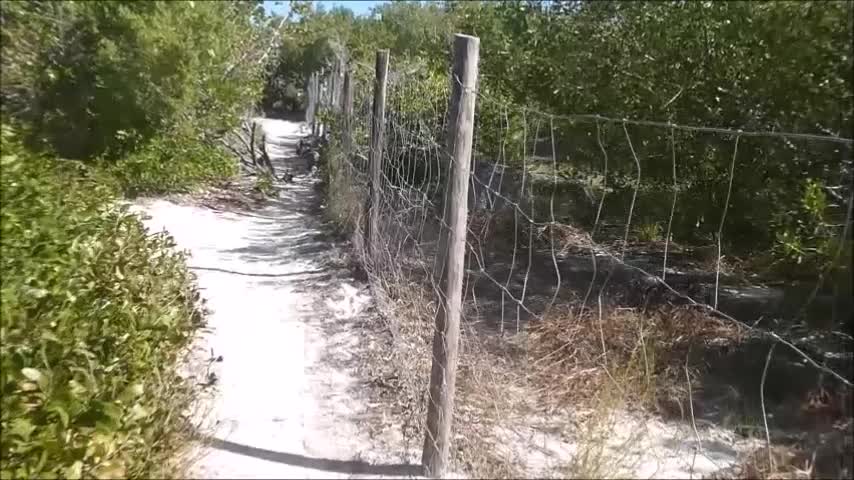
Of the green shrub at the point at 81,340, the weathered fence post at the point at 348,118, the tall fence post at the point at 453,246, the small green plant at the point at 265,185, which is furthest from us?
the small green plant at the point at 265,185

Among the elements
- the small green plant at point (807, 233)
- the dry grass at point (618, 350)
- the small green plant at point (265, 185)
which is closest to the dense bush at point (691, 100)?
the small green plant at point (807, 233)

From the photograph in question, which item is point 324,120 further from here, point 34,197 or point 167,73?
point 34,197

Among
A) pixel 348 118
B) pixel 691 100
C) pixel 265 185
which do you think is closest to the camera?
pixel 691 100

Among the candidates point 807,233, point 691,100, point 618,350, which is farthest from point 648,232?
point 618,350

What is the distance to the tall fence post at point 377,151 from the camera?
5.55 meters

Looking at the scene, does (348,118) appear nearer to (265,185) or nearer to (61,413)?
(265,185)

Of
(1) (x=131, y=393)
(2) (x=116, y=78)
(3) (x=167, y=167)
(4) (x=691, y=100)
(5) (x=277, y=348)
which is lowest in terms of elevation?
(5) (x=277, y=348)

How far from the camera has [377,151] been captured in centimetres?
558

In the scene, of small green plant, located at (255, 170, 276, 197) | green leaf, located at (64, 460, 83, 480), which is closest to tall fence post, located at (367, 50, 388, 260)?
green leaf, located at (64, 460, 83, 480)

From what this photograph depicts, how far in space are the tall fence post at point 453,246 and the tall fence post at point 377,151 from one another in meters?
2.46

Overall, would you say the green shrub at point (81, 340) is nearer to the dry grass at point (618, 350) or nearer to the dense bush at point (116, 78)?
the dry grass at point (618, 350)

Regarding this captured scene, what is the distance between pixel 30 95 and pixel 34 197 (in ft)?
17.8

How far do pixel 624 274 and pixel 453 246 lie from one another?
2930 millimetres

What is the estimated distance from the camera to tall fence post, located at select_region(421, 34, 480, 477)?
302 cm
